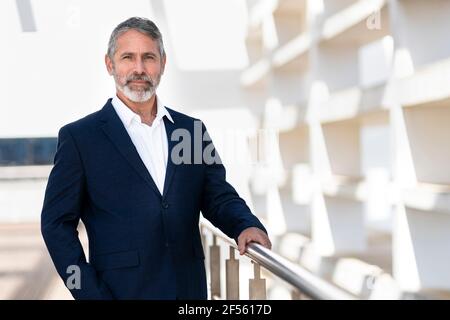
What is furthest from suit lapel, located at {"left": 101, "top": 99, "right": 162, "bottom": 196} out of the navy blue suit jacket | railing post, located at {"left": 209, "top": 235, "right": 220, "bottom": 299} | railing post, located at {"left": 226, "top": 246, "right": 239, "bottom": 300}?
railing post, located at {"left": 209, "top": 235, "right": 220, "bottom": 299}

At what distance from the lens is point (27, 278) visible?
17.8 feet

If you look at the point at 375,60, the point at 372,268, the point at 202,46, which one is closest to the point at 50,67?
the point at 202,46

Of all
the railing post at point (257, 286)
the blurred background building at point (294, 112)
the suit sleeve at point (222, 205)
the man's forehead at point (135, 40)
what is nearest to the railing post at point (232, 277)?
the railing post at point (257, 286)

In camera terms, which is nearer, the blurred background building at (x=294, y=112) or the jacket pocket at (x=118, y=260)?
the jacket pocket at (x=118, y=260)

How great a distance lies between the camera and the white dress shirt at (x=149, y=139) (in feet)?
4.47

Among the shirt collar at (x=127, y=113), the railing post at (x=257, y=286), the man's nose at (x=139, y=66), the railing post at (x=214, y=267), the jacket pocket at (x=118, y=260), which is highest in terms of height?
the man's nose at (x=139, y=66)

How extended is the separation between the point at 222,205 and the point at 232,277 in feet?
2.47

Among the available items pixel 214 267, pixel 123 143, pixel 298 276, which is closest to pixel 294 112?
pixel 214 267

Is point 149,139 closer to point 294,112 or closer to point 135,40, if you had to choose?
point 135,40

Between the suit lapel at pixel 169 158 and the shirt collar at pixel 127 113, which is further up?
the shirt collar at pixel 127 113

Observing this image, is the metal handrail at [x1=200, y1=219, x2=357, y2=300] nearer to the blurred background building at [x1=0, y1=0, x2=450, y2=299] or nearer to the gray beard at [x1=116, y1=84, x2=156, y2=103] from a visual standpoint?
the gray beard at [x1=116, y1=84, x2=156, y2=103]

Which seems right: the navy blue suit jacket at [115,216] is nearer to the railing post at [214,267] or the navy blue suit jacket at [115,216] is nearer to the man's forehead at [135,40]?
the man's forehead at [135,40]

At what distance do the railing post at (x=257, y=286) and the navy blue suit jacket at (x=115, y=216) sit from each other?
230 mm
